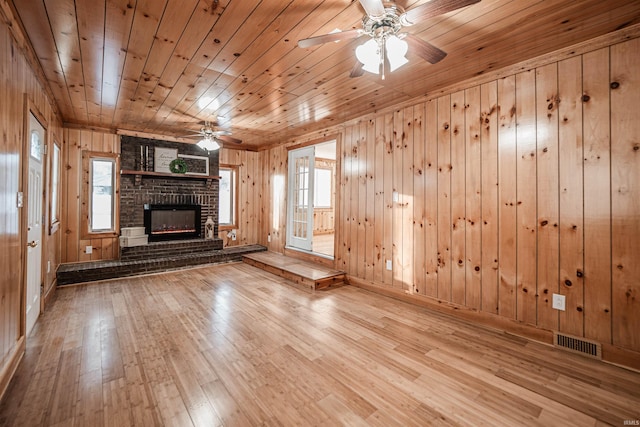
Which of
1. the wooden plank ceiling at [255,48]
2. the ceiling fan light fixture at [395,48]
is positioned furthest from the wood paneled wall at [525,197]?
the ceiling fan light fixture at [395,48]

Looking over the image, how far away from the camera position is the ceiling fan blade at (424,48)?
1.88 meters

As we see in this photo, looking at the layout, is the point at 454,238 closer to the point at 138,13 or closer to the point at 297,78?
the point at 297,78

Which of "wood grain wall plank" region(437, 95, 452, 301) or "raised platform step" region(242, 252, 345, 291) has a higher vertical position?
"wood grain wall plank" region(437, 95, 452, 301)

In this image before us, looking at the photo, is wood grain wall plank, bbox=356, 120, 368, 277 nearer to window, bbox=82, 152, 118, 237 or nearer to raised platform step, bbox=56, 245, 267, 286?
raised platform step, bbox=56, 245, 267, 286

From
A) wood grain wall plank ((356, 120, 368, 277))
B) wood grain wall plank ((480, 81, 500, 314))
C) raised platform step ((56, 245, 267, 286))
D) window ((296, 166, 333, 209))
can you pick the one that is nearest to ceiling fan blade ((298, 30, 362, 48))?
wood grain wall plank ((480, 81, 500, 314))

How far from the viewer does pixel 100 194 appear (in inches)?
204

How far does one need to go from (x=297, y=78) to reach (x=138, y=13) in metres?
1.47

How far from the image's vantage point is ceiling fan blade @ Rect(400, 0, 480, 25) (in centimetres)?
152

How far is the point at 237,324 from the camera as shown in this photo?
303 cm

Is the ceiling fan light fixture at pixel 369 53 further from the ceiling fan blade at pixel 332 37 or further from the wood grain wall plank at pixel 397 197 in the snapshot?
the wood grain wall plank at pixel 397 197

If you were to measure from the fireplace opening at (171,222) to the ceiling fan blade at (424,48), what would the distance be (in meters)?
5.25

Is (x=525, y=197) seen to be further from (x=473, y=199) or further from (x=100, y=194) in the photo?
(x=100, y=194)

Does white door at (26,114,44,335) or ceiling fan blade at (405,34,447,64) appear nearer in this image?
ceiling fan blade at (405,34,447,64)

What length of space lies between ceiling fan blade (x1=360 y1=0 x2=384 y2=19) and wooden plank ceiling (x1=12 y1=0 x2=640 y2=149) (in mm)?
256
